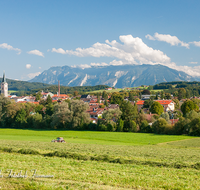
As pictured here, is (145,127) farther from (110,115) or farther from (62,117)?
(62,117)

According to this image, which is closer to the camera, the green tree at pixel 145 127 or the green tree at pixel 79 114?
the green tree at pixel 145 127

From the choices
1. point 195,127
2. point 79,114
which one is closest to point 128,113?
point 79,114

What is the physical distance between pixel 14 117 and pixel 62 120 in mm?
21057

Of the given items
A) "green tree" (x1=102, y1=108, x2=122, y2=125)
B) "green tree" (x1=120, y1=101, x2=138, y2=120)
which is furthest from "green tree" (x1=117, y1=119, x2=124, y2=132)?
"green tree" (x1=120, y1=101, x2=138, y2=120)

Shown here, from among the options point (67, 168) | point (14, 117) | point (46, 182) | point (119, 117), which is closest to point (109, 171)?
point (67, 168)

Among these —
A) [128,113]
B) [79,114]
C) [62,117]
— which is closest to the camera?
[128,113]

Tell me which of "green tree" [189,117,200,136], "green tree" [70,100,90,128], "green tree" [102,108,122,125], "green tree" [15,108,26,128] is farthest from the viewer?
"green tree" [15,108,26,128]

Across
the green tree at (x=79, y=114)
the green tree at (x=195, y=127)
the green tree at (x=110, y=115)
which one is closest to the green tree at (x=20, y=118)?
the green tree at (x=79, y=114)

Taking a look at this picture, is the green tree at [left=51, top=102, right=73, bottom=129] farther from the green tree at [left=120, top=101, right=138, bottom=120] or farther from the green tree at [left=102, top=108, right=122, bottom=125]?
the green tree at [left=120, top=101, right=138, bottom=120]

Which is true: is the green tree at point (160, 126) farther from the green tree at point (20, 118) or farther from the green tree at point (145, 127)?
the green tree at point (20, 118)

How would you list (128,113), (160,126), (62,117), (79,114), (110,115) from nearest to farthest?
(160,126) < (110,115) < (128,113) < (79,114) < (62,117)

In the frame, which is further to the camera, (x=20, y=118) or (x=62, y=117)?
(x=20, y=118)

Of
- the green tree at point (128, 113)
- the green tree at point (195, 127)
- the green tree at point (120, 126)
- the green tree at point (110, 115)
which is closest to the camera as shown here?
the green tree at point (195, 127)

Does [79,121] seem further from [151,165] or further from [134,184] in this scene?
[134,184]
